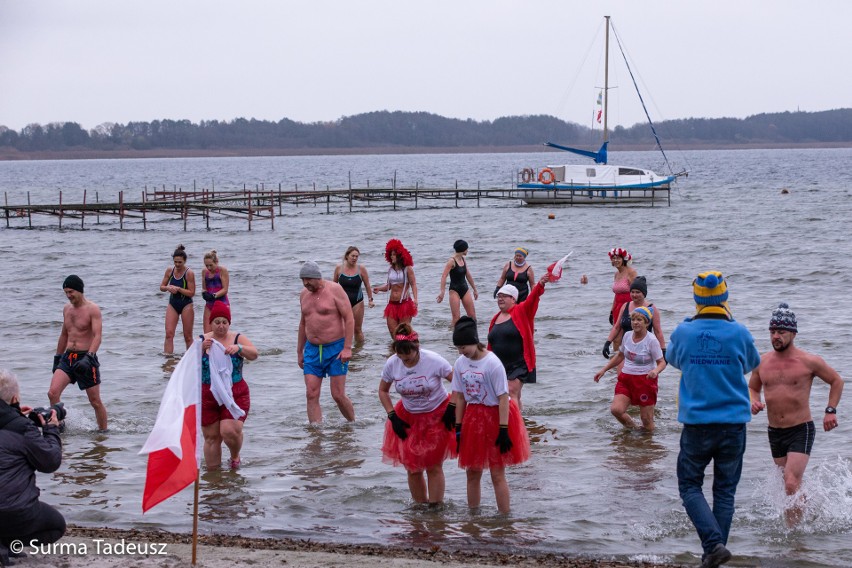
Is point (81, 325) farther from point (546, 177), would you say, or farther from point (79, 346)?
point (546, 177)

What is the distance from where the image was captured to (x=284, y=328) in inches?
762

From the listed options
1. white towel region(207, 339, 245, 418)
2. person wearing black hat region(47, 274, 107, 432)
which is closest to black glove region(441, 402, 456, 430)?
white towel region(207, 339, 245, 418)

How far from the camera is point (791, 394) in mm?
7324

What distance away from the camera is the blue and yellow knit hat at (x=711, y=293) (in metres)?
6.17

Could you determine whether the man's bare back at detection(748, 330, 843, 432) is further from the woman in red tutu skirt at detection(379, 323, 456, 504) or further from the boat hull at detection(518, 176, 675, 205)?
the boat hull at detection(518, 176, 675, 205)

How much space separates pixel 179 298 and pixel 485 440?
8.47 m

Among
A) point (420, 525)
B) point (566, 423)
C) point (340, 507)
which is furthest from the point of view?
point (566, 423)

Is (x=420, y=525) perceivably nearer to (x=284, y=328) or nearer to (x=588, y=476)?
(x=588, y=476)

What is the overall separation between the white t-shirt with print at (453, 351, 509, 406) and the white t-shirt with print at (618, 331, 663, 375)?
3.19 m

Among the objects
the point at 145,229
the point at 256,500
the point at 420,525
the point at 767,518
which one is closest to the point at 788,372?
the point at 767,518

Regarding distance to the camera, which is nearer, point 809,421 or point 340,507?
point 809,421

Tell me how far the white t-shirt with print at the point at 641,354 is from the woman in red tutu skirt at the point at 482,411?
2.92 m

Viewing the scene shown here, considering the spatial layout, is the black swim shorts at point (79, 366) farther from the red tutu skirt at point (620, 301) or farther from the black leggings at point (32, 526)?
the red tutu skirt at point (620, 301)

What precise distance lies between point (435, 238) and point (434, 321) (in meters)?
23.2
